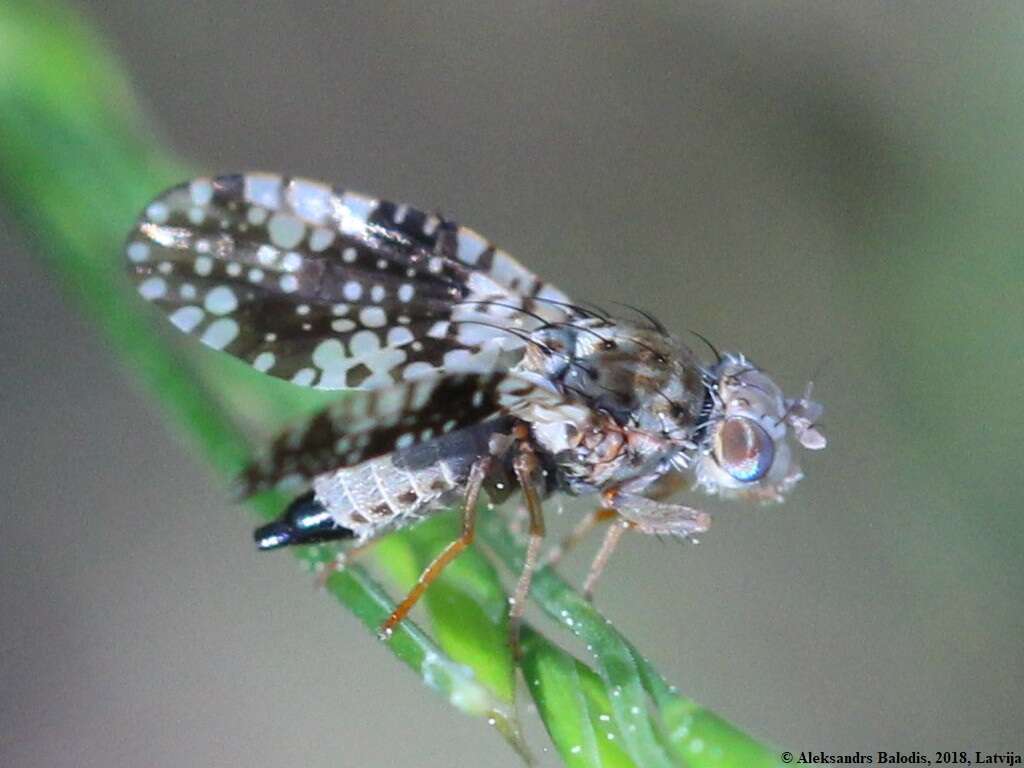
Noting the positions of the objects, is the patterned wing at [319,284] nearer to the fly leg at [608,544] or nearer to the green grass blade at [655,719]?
the fly leg at [608,544]

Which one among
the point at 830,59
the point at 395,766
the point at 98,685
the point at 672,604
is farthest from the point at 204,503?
the point at 830,59

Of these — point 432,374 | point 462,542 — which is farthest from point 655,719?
point 432,374

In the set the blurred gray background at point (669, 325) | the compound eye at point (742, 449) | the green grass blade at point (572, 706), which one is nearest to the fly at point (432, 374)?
the compound eye at point (742, 449)

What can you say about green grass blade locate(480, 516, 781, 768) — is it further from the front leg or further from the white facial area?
the white facial area

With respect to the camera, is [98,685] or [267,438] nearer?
[267,438]

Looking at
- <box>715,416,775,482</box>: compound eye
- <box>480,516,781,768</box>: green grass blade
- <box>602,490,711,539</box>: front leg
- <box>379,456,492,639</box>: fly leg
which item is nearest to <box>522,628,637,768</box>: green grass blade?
<box>480,516,781,768</box>: green grass blade

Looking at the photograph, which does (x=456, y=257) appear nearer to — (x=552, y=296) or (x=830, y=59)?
(x=552, y=296)
